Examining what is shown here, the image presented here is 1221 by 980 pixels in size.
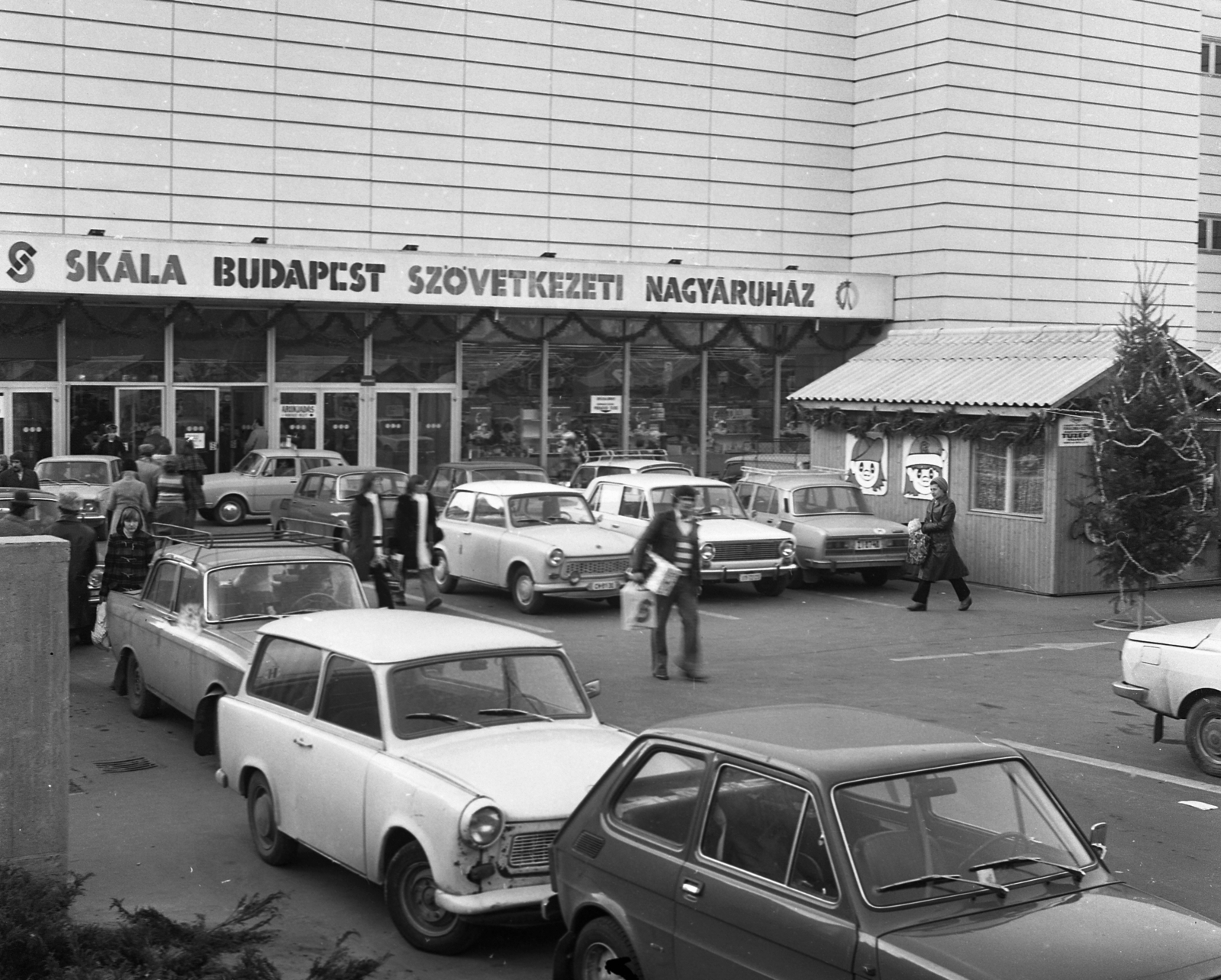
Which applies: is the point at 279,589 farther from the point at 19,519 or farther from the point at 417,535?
the point at 417,535

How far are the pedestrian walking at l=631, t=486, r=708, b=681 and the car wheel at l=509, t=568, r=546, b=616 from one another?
4120mm

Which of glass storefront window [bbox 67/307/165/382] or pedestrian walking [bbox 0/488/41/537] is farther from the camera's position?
glass storefront window [bbox 67/307/165/382]

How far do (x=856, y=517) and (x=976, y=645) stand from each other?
5.09 meters

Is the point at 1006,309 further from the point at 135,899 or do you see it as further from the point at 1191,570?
the point at 135,899

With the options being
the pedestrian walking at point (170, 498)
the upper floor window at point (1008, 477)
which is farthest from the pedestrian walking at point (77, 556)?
the upper floor window at point (1008, 477)

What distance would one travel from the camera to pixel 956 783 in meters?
5.07

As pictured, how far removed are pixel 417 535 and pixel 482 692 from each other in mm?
8140

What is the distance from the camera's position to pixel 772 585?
1986 centimetres

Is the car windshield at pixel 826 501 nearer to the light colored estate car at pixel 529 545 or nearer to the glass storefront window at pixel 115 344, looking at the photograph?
the light colored estate car at pixel 529 545

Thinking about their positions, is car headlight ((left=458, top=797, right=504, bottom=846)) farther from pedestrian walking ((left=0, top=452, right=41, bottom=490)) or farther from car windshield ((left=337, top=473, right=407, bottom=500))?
car windshield ((left=337, top=473, right=407, bottom=500))


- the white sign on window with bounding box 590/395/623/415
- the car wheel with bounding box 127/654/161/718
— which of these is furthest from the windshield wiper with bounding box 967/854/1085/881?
the white sign on window with bounding box 590/395/623/415

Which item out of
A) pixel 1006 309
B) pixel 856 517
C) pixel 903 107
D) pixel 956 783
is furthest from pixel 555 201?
pixel 956 783

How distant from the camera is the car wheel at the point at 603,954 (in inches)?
214

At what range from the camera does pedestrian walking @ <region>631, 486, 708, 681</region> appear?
44.4 feet
